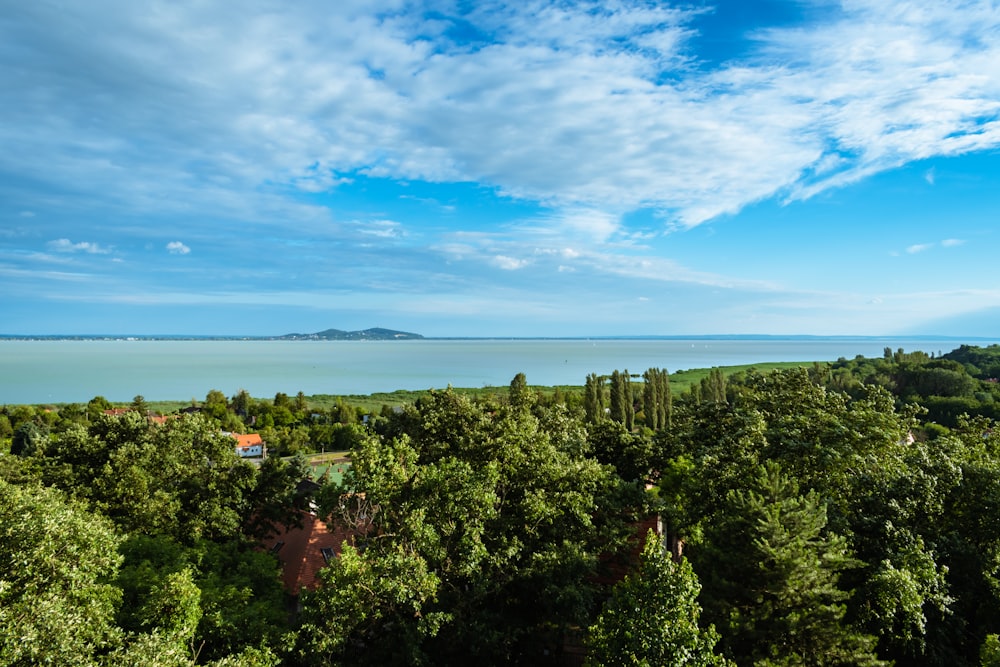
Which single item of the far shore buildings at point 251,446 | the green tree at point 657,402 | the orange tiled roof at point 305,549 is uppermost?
the green tree at point 657,402

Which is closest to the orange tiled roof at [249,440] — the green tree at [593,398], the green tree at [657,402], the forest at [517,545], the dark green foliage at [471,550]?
the green tree at [593,398]

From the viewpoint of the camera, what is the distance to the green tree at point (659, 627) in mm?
8805

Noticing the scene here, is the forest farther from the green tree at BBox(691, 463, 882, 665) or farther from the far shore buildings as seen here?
the far shore buildings

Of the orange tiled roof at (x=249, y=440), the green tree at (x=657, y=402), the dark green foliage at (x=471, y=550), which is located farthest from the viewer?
the green tree at (x=657, y=402)

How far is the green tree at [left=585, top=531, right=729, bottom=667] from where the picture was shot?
8.80 m

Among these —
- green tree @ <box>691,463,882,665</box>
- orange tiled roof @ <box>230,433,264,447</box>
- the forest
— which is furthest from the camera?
orange tiled roof @ <box>230,433,264,447</box>

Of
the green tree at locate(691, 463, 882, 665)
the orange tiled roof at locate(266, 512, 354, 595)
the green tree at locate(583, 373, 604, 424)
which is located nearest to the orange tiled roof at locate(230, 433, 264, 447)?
the green tree at locate(583, 373, 604, 424)

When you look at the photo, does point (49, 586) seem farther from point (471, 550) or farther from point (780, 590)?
point (780, 590)

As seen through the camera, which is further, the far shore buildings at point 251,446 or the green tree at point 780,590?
the far shore buildings at point 251,446

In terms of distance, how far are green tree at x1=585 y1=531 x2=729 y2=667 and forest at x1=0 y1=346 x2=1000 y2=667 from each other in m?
0.04

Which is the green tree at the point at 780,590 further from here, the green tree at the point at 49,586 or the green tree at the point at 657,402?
the green tree at the point at 657,402

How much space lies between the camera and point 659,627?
884cm

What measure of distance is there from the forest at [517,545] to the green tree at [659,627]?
0.04 meters

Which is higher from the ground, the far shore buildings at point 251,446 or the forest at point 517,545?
the forest at point 517,545
